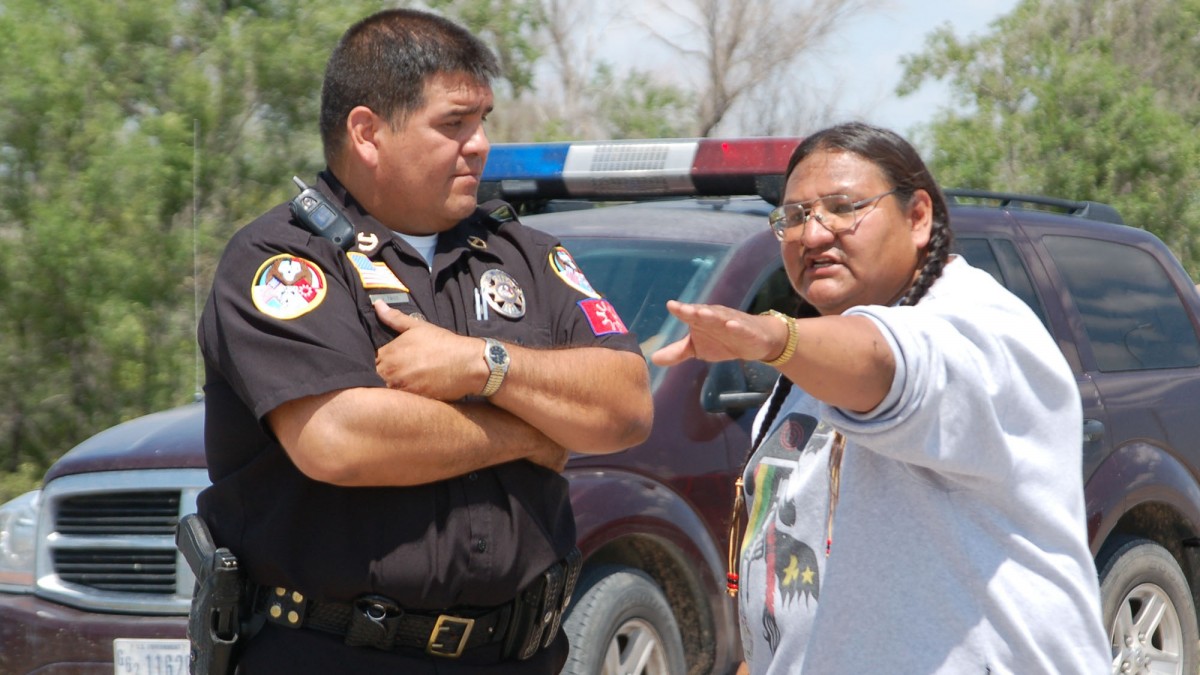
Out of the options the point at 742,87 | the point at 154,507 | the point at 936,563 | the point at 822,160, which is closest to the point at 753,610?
the point at 936,563

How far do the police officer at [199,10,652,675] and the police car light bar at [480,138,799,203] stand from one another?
2361 mm

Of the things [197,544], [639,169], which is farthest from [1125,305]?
[197,544]

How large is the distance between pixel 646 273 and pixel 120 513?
1.83 m

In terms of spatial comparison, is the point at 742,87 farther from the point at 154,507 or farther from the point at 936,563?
the point at 936,563

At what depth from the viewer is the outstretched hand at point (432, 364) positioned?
2588mm

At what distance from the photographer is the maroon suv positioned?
172 inches

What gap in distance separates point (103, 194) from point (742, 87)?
1531 centimetres

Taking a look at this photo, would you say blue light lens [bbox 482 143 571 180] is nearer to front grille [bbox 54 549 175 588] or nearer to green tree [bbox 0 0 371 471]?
front grille [bbox 54 549 175 588]

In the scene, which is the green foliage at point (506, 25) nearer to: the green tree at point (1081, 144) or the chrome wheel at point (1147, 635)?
the green tree at point (1081, 144)

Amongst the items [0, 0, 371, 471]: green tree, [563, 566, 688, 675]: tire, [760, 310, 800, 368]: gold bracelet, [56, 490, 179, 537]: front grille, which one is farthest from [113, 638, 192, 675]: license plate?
[0, 0, 371, 471]: green tree

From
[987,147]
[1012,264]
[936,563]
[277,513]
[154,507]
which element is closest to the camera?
[936,563]

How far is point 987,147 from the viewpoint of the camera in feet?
58.6

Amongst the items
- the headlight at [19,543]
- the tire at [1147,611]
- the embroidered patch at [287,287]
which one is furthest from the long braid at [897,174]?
the tire at [1147,611]

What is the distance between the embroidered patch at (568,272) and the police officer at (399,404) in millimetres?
85
